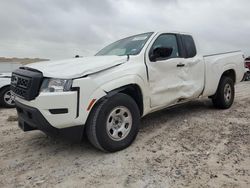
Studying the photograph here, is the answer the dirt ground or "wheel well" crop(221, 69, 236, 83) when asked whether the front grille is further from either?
"wheel well" crop(221, 69, 236, 83)

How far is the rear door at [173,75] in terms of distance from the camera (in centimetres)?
423

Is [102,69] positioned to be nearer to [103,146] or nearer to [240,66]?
[103,146]

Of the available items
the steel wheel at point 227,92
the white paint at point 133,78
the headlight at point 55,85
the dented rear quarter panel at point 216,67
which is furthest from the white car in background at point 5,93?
the steel wheel at point 227,92

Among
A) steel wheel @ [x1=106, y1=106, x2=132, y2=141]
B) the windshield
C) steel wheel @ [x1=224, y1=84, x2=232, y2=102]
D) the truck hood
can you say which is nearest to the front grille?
the truck hood

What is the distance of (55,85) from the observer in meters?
3.18

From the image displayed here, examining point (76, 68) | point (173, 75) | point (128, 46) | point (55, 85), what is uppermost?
point (128, 46)

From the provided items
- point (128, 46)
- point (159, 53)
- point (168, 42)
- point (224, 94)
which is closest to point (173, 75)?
point (159, 53)

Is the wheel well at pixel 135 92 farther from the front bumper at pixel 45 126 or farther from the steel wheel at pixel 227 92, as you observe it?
the steel wheel at pixel 227 92

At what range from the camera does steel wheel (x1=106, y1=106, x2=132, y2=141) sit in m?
3.54

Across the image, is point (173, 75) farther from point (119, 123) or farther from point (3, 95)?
point (3, 95)

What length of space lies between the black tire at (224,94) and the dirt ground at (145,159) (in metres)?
1.10

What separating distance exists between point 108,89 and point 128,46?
1459mm

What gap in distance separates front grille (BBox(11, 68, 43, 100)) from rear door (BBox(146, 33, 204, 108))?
5.74ft

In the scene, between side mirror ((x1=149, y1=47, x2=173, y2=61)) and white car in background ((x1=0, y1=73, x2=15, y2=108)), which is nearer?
side mirror ((x1=149, y1=47, x2=173, y2=61))
